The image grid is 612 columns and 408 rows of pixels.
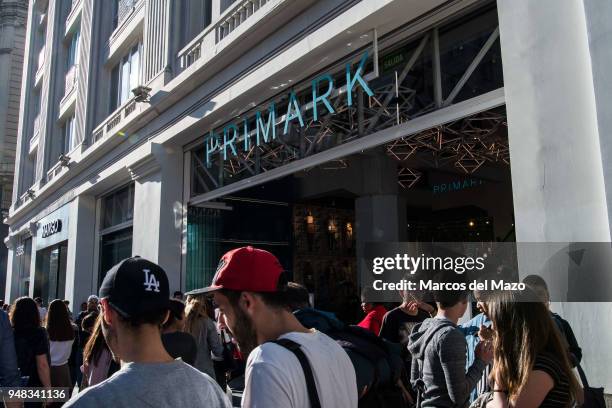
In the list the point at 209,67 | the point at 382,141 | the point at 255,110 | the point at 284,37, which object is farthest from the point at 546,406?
the point at 209,67

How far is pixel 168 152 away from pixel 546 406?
1051 cm

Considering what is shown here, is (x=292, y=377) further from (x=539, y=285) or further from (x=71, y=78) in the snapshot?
(x=71, y=78)

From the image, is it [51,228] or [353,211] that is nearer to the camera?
[353,211]

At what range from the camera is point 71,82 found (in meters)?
19.9

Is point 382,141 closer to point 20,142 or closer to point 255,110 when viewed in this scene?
point 255,110

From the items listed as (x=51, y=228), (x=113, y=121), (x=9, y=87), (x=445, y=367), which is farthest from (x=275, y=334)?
(x=9, y=87)

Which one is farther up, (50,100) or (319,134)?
(50,100)

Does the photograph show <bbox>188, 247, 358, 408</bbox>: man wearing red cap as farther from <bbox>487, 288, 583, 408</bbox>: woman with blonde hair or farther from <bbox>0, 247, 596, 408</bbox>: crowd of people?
<bbox>487, 288, 583, 408</bbox>: woman with blonde hair

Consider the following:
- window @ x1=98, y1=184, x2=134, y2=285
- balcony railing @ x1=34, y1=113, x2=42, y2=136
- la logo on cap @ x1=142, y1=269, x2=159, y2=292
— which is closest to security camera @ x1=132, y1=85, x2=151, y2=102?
window @ x1=98, y1=184, x2=134, y2=285

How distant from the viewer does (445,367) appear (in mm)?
2990

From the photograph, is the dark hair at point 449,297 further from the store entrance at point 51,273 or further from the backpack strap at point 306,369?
the store entrance at point 51,273

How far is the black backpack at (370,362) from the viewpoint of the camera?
239cm

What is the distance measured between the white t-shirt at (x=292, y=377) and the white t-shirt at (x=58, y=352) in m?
5.47

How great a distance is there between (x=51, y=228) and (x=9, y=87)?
57.1ft
